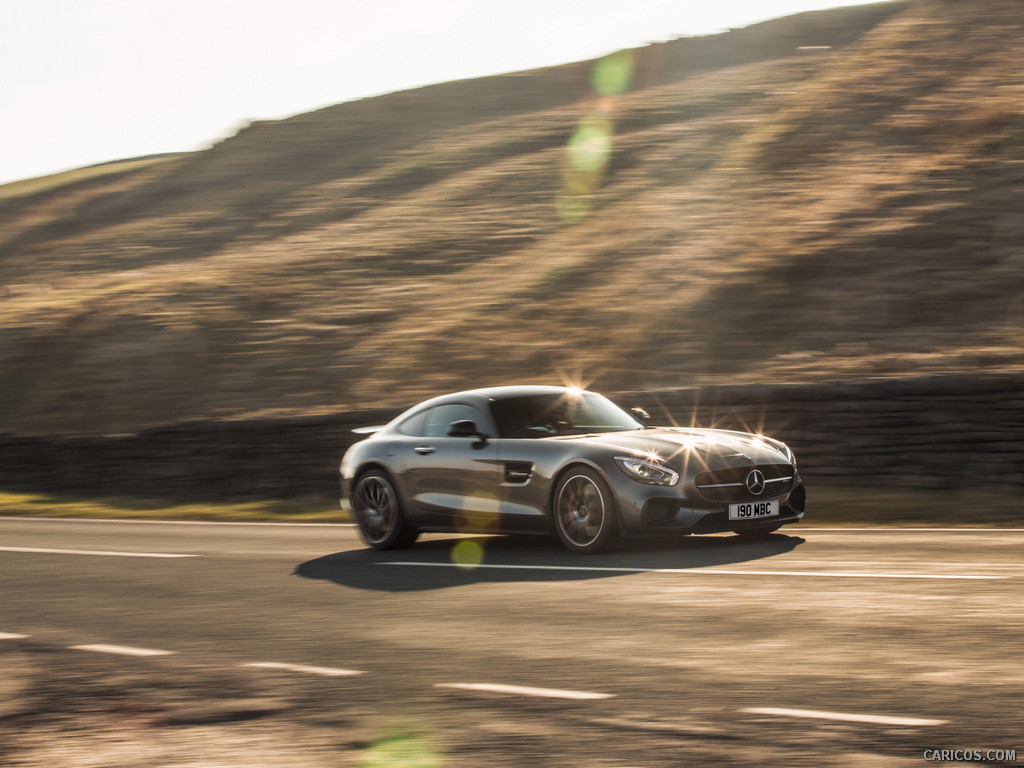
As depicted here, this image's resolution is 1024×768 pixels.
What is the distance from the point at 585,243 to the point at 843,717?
28013mm

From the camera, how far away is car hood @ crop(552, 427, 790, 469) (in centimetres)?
976

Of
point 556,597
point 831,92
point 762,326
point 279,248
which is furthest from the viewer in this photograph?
point 279,248

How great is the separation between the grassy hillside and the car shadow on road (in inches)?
332

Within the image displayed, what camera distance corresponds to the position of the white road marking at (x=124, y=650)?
22.6ft

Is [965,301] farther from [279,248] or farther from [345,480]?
[279,248]

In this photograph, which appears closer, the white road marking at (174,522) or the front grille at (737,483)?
the front grille at (737,483)

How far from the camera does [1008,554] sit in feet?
29.8

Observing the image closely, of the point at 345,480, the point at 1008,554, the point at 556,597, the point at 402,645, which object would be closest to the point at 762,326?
the point at 345,480

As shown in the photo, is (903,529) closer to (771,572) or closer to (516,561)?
(771,572)

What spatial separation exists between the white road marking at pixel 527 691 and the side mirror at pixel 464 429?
16.3 feet

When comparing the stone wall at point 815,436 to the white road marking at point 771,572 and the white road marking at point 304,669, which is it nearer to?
the white road marking at point 771,572

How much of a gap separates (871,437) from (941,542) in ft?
13.0

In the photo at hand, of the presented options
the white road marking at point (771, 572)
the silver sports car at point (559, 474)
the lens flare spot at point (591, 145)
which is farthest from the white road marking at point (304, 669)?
the lens flare spot at point (591, 145)

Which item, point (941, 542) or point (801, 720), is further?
point (941, 542)
